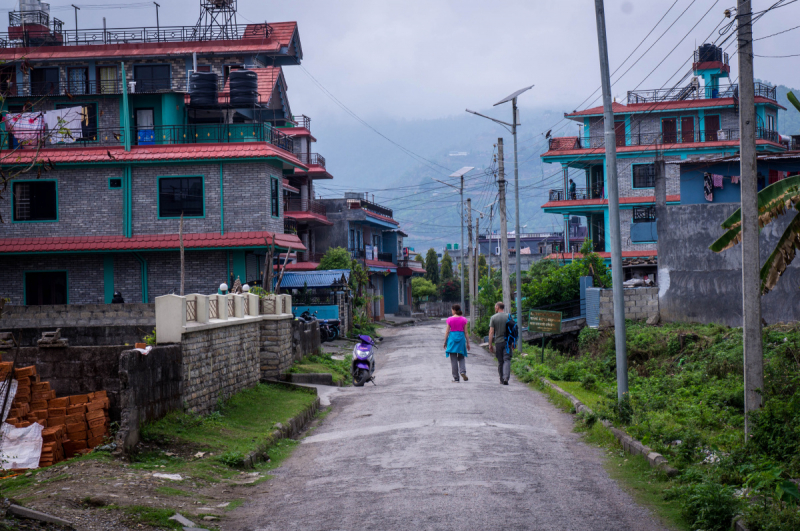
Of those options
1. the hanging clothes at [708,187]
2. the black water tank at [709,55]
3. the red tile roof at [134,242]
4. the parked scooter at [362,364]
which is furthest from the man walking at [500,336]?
the black water tank at [709,55]

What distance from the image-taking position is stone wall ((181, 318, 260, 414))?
526 inches

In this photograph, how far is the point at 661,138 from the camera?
48.9 metres

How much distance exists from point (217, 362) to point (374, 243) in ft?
172

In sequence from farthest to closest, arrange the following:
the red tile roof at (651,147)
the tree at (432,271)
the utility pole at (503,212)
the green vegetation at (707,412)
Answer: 1. the tree at (432,271)
2. the red tile roof at (651,147)
3. the utility pole at (503,212)
4. the green vegetation at (707,412)

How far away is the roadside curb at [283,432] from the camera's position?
11.4 meters

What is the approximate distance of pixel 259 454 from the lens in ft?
38.4

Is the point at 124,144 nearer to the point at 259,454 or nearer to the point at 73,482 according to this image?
the point at 259,454

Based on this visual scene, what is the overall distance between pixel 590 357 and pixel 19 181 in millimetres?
22748

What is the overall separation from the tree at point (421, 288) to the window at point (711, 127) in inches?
1576

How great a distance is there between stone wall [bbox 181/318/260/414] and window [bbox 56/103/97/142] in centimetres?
1679

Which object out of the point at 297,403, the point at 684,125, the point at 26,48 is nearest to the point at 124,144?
the point at 26,48

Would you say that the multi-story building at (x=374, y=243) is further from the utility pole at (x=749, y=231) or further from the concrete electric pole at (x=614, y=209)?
the utility pole at (x=749, y=231)

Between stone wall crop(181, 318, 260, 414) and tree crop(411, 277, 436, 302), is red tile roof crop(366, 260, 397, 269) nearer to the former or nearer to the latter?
tree crop(411, 277, 436, 302)

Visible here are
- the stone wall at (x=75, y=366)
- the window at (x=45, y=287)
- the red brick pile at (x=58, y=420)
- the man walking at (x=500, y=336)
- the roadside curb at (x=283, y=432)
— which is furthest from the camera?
the window at (x=45, y=287)
